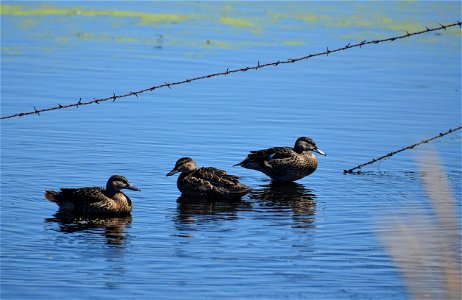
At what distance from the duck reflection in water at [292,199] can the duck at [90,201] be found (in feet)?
6.55

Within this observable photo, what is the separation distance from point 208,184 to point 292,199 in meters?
1.18

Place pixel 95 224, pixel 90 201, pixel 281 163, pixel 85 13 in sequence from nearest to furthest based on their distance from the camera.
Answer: pixel 95 224
pixel 90 201
pixel 281 163
pixel 85 13

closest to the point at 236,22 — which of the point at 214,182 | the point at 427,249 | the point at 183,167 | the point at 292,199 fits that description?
the point at 183,167

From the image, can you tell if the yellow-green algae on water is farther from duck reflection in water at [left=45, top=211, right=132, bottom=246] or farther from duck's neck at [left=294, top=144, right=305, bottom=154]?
duck reflection in water at [left=45, top=211, right=132, bottom=246]

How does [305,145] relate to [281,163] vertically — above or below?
above

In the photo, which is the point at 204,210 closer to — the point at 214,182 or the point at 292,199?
the point at 214,182

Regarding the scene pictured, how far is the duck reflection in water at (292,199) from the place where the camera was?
13.2 m

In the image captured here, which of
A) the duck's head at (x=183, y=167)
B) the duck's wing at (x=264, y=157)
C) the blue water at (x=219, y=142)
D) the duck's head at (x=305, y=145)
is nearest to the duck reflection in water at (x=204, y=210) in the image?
the blue water at (x=219, y=142)

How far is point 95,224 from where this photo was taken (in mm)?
12859

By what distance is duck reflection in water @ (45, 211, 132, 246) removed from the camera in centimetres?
1209

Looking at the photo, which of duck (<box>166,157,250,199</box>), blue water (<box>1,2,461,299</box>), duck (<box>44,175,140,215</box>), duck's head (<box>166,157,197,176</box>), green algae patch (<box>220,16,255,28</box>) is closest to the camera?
blue water (<box>1,2,461,299</box>)

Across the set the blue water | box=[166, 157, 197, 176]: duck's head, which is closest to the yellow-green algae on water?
the blue water

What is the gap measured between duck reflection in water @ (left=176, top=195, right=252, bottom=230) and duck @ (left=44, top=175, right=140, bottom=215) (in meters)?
0.72

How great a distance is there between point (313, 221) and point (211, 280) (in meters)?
3.15
